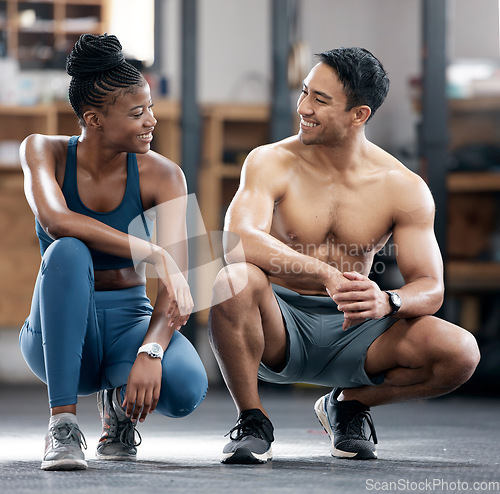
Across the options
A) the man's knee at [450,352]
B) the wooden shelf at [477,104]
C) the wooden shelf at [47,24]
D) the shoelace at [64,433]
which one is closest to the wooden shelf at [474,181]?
the wooden shelf at [477,104]

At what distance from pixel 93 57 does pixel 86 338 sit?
1.86 ft

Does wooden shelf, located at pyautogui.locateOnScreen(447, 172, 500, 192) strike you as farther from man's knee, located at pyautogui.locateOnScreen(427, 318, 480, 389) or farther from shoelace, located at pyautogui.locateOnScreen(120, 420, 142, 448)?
shoelace, located at pyautogui.locateOnScreen(120, 420, 142, 448)

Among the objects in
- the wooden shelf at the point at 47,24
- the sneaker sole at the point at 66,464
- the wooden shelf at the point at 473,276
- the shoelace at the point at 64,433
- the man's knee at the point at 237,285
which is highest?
the wooden shelf at the point at 47,24

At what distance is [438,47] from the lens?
155 inches

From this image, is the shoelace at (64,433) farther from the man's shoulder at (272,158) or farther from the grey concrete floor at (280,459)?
the man's shoulder at (272,158)

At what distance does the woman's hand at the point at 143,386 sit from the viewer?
63.8 inches

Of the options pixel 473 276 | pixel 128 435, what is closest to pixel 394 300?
pixel 128 435

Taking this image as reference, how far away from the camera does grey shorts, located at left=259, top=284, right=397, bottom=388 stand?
187cm

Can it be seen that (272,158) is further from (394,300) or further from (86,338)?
(86,338)

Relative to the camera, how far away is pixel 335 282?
5.81 feet

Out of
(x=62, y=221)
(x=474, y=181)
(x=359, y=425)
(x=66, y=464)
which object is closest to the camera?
(x=66, y=464)

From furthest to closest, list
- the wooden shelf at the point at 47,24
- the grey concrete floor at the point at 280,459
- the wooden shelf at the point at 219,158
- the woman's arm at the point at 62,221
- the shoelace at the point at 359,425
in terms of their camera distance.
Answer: the wooden shelf at the point at 47,24, the wooden shelf at the point at 219,158, the shoelace at the point at 359,425, the woman's arm at the point at 62,221, the grey concrete floor at the point at 280,459

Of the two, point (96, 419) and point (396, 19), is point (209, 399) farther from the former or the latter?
point (396, 19)

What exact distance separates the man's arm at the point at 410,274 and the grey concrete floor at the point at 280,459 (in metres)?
0.31
